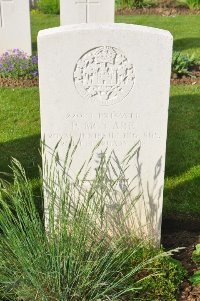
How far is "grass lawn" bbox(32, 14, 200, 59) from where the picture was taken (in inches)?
433

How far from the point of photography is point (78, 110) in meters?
3.06

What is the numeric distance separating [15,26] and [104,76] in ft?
19.4

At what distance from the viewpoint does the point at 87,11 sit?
26.5 ft

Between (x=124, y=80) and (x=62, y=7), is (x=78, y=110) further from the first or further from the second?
(x=62, y=7)

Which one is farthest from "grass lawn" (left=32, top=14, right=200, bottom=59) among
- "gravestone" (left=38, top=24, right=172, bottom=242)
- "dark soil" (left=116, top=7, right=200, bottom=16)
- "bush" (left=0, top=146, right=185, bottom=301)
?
"bush" (left=0, top=146, right=185, bottom=301)

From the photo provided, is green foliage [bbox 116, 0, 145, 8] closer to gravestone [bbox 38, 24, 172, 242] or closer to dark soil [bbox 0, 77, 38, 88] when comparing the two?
dark soil [bbox 0, 77, 38, 88]

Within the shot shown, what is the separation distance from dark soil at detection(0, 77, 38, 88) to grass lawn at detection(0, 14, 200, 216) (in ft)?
0.86

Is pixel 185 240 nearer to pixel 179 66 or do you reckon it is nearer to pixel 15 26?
pixel 179 66

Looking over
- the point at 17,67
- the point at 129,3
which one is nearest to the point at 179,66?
the point at 17,67

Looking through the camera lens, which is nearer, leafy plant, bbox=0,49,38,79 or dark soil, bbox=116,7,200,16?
leafy plant, bbox=0,49,38,79

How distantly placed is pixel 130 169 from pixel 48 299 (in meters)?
1.04

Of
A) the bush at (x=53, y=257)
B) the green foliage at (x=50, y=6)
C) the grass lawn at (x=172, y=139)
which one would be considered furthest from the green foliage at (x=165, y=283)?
the green foliage at (x=50, y=6)

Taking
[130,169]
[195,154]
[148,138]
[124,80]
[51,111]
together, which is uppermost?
[124,80]

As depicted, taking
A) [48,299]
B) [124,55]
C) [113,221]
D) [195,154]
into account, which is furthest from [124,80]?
[195,154]
